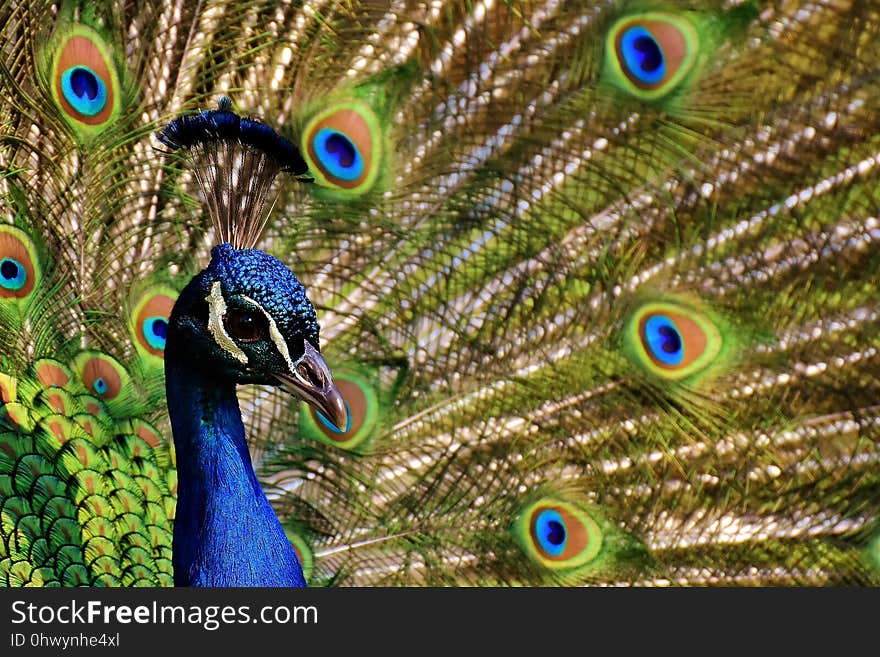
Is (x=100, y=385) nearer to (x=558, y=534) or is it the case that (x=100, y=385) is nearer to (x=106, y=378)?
(x=106, y=378)

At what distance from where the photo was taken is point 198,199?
2.05 meters

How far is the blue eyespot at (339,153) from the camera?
203cm

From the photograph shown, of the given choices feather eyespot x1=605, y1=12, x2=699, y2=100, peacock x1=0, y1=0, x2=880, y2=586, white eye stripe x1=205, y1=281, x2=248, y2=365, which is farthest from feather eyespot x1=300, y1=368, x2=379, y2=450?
feather eyespot x1=605, y1=12, x2=699, y2=100

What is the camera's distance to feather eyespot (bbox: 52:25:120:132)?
1.95m

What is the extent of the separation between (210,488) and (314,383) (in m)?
0.28

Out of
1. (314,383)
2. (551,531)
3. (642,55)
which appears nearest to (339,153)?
(642,55)

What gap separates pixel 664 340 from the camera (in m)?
2.05

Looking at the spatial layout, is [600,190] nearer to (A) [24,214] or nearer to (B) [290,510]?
(B) [290,510]

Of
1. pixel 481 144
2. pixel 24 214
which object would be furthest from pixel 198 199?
pixel 481 144

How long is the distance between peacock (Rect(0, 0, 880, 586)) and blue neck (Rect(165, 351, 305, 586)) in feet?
0.74

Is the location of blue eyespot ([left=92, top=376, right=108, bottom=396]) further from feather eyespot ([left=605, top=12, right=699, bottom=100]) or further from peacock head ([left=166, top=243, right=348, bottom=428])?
feather eyespot ([left=605, top=12, right=699, bottom=100])

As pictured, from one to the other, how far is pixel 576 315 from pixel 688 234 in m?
0.27

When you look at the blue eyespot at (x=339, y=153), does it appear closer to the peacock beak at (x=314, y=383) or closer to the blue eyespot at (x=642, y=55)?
the blue eyespot at (x=642, y=55)

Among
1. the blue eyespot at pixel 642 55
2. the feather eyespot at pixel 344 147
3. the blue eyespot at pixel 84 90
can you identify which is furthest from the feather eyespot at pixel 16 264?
the blue eyespot at pixel 642 55
